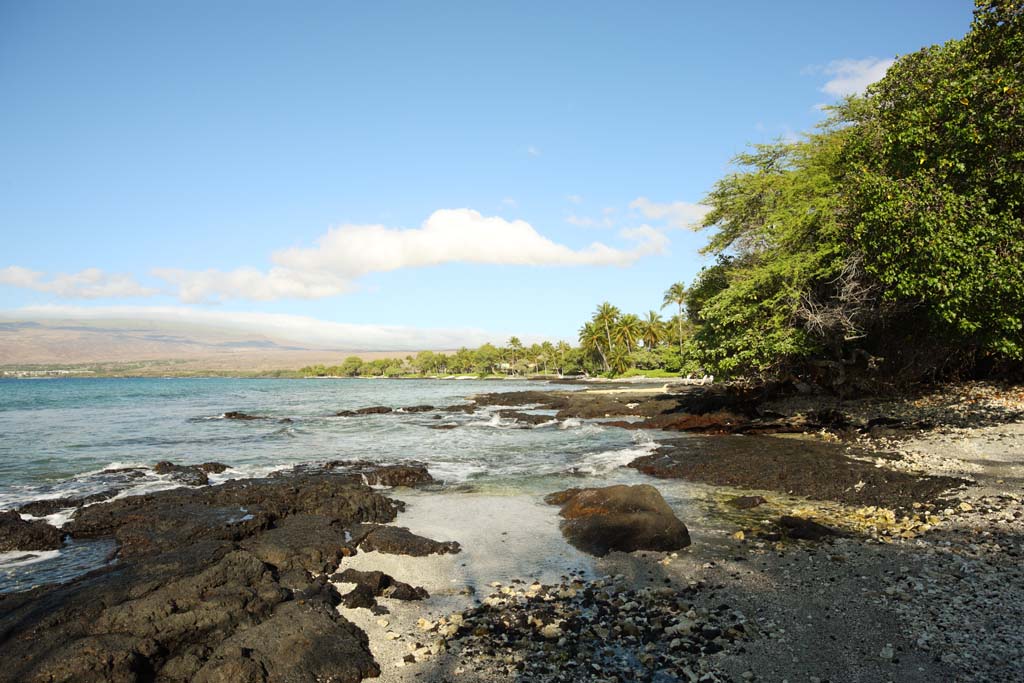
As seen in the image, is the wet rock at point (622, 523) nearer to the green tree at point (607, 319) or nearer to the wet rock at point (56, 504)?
the wet rock at point (56, 504)

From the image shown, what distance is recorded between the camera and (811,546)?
865 centimetres

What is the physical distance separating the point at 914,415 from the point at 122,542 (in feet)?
85.9

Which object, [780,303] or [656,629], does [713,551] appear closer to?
[656,629]

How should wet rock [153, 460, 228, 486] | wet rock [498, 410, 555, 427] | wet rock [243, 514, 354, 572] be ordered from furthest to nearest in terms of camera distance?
wet rock [498, 410, 555, 427] < wet rock [153, 460, 228, 486] < wet rock [243, 514, 354, 572]

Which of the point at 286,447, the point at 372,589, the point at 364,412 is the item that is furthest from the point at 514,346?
the point at 372,589

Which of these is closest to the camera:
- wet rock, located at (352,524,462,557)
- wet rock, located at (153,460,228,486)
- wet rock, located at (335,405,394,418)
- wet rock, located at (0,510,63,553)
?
wet rock, located at (352,524,462,557)

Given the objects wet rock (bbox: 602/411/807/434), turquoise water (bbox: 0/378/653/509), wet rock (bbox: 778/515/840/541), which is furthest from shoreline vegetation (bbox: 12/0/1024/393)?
wet rock (bbox: 778/515/840/541)

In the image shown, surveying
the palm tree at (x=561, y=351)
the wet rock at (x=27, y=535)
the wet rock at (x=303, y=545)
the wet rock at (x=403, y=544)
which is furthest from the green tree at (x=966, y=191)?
the palm tree at (x=561, y=351)

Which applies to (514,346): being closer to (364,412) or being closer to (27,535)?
(364,412)

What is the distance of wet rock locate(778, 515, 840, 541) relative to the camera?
9.06 m

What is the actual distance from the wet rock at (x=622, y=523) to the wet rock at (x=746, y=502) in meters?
2.39

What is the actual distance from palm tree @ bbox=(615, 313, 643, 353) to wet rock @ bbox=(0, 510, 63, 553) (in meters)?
111

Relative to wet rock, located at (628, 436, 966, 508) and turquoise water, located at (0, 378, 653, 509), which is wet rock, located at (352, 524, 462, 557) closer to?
turquoise water, located at (0, 378, 653, 509)

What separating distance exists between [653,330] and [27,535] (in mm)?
117545
